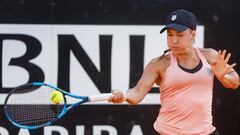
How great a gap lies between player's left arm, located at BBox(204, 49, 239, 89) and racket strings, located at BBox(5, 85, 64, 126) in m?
1.02

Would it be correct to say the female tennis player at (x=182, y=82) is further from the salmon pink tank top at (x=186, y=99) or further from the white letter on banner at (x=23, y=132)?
the white letter on banner at (x=23, y=132)

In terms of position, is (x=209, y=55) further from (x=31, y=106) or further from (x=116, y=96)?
(x=31, y=106)

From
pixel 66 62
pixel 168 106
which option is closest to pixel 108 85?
pixel 66 62

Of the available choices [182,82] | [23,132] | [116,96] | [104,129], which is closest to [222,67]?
[182,82]

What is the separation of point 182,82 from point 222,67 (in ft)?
0.80

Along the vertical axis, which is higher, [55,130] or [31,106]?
[31,106]

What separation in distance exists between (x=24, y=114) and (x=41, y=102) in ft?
0.58

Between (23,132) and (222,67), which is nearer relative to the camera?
(222,67)

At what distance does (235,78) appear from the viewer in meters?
3.52

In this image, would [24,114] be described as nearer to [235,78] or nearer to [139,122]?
[139,122]

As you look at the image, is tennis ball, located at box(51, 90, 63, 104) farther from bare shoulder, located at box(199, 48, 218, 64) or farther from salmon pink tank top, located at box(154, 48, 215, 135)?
bare shoulder, located at box(199, 48, 218, 64)

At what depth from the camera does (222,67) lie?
3.34 meters

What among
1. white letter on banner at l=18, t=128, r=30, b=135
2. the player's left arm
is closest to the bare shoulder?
the player's left arm

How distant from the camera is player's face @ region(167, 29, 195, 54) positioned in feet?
11.1
